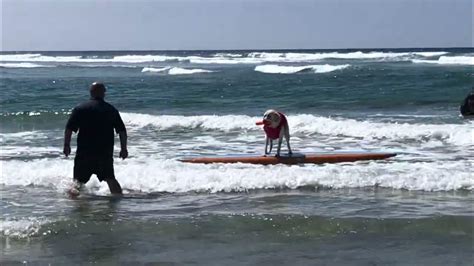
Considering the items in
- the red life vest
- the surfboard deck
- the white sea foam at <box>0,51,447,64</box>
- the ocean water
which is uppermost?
the white sea foam at <box>0,51,447,64</box>

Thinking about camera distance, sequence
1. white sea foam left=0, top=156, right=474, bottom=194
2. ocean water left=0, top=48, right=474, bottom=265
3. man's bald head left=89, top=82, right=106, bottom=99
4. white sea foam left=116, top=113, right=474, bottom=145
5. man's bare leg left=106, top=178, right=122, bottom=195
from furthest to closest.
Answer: white sea foam left=116, top=113, right=474, bottom=145, white sea foam left=0, top=156, right=474, bottom=194, man's bare leg left=106, top=178, right=122, bottom=195, man's bald head left=89, top=82, right=106, bottom=99, ocean water left=0, top=48, right=474, bottom=265

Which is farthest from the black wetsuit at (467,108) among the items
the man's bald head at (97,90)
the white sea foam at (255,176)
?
the man's bald head at (97,90)

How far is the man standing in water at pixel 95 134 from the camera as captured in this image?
26.0 feet

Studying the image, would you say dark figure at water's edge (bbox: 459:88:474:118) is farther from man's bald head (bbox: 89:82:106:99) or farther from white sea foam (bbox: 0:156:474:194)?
man's bald head (bbox: 89:82:106:99)

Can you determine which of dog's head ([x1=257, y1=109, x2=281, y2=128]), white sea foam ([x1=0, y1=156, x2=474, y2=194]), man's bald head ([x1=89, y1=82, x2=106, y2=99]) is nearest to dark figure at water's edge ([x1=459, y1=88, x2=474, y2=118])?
white sea foam ([x1=0, y1=156, x2=474, y2=194])

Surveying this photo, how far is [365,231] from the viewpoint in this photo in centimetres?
661

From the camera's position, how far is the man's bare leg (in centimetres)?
839

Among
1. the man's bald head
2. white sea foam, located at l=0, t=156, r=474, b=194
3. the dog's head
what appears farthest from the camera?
the dog's head

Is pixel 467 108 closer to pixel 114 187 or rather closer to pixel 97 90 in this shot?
pixel 114 187

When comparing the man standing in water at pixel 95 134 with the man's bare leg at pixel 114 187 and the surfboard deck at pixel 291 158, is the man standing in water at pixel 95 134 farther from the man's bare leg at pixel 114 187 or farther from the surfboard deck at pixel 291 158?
the surfboard deck at pixel 291 158

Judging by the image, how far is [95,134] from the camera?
26.3 ft

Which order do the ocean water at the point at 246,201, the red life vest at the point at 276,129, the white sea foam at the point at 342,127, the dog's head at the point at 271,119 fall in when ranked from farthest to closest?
the white sea foam at the point at 342,127 < the red life vest at the point at 276,129 < the dog's head at the point at 271,119 < the ocean water at the point at 246,201

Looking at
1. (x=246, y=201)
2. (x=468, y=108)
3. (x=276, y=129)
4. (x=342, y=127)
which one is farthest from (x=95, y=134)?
(x=468, y=108)

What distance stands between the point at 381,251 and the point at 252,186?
3.35m
